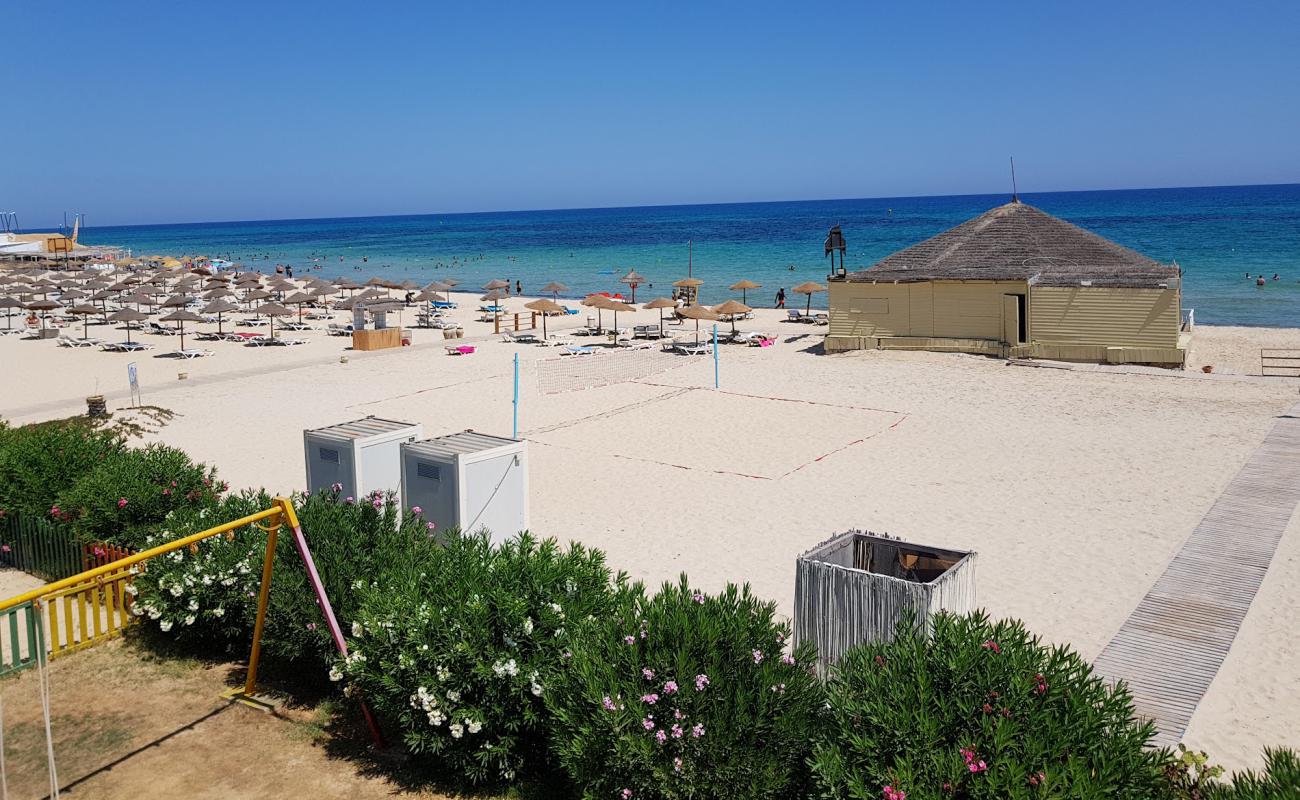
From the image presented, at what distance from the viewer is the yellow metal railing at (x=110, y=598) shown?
664 centimetres

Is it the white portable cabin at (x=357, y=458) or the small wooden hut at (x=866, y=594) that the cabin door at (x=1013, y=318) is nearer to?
the white portable cabin at (x=357, y=458)

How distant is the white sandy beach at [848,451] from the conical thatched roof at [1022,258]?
2.30m

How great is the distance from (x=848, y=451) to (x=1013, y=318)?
1157cm

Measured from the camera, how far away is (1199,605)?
9.87m

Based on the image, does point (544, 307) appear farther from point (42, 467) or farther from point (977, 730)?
point (977, 730)

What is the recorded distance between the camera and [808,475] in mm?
15180

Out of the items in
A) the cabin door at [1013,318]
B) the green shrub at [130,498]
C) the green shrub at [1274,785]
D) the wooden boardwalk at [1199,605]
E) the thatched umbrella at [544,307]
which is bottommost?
the wooden boardwalk at [1199,605]

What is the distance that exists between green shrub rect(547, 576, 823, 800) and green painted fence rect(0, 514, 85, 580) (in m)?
Result: 6.68

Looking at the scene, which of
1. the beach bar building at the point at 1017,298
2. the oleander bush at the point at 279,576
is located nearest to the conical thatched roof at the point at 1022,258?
the beach bar building at the point at 1017,298

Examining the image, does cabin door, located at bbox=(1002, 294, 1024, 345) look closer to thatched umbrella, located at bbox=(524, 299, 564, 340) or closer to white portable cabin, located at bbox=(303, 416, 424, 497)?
thatched umbrella, located at bbox=(524, 299, 564, 340)

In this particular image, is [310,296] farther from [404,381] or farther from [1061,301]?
[1061,301]

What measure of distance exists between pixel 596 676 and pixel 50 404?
21.0 m

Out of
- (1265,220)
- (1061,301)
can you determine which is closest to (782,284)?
(1061,301)

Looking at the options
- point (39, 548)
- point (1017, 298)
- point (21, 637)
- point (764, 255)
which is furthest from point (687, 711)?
point (764, 255)
